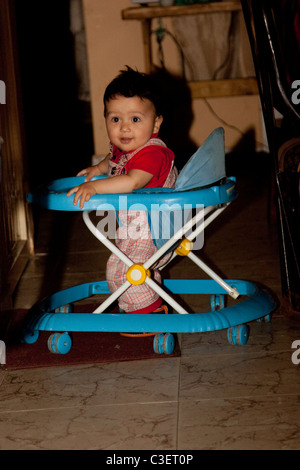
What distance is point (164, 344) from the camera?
4.87ft

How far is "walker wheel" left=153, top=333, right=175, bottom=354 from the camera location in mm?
1482

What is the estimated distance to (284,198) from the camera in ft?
5.26

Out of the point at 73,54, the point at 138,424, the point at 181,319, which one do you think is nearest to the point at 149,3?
the point at 73,54

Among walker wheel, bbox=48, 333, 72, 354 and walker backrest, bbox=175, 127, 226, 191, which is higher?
walker backrest, bbox=175, 127, 226, 191

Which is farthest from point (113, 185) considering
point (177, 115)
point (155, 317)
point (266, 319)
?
point (177, 115)

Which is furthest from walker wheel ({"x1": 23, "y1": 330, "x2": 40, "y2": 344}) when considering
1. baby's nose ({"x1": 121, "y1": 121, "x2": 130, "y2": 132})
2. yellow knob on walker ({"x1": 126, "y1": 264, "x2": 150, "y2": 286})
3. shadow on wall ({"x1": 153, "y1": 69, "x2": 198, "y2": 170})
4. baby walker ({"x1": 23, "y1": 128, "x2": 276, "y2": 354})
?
shadow on wall ({"x1": 153, "y1": 69, "x2": 198, "y2": 170})

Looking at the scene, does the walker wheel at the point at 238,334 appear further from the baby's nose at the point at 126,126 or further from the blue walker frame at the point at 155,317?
the baby's nose at the point at 126,126

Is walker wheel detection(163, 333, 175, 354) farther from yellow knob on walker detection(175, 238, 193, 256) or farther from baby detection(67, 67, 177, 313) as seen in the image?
yellow knob on walker detection(175, 238, 193, 256)

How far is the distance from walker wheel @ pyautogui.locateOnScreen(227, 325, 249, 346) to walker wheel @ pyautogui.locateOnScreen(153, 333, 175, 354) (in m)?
0.14

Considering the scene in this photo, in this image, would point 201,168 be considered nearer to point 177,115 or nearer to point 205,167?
point 205,167

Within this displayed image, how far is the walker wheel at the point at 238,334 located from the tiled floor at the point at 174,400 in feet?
0.06

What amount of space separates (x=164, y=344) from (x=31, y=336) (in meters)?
0.32
